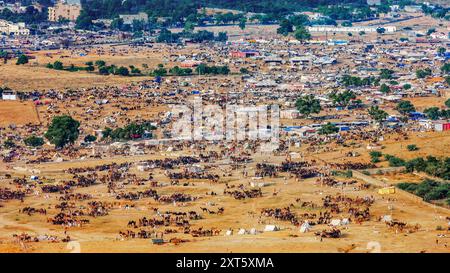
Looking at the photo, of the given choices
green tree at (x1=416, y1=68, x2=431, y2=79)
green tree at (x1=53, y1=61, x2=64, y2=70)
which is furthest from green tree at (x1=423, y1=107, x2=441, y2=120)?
green tree at (x1=53, y1=61, x2=64, y2=70)

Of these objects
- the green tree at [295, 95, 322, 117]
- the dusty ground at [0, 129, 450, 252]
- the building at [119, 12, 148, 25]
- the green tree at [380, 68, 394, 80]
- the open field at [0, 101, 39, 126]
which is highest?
the dusty ground at [0, 129, 450, 252]

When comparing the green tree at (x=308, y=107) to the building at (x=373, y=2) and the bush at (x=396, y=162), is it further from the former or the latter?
the building at (x=373, y=2)

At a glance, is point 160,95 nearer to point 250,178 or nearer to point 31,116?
point 31,116

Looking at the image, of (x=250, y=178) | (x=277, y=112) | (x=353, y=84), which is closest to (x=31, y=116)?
(x=277, y=112)

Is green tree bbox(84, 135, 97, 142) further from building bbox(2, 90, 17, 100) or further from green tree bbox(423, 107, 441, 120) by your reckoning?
green tree bbox(423, 107, 441, 120)

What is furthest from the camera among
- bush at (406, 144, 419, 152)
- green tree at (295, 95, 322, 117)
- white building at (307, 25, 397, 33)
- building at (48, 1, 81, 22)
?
building at (48, 1, 81, 22)

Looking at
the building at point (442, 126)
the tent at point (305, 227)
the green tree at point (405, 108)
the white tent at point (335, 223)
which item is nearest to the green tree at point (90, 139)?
the building at point (442, 126)

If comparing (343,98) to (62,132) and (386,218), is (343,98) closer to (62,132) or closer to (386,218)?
(62,132)
